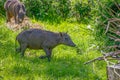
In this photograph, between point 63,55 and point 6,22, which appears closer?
point 63,55

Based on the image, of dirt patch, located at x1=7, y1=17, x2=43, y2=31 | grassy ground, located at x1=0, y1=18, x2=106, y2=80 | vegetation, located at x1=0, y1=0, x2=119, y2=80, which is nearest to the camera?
grassy ground, located at x1=0, y1=18, x2=106, y2=80

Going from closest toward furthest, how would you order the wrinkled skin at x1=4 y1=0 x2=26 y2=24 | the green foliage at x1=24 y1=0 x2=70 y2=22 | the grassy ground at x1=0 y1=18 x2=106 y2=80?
1. the grassy ground at x1=0 y1=18 x2=106 y2=80
2. the wrinkled skin at x1=4 y1=0 x2=26 y2=24
3. the green foliage at x1=24 y1=0 x2=70 y2=22

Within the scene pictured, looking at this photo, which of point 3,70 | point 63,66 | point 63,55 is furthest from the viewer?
point 63,55

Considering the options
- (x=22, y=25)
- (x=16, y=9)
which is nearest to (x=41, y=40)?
(x=22, y=25)

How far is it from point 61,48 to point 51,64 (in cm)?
153

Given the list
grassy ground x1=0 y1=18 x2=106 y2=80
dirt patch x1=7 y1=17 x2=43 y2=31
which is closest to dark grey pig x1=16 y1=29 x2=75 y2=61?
grassy ground x1=0 y1=18 x2=106 y2=80

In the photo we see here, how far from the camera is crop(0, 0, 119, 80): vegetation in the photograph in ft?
25.1

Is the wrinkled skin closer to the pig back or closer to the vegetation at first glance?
the vegetation

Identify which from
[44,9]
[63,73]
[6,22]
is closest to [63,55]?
[63,73]

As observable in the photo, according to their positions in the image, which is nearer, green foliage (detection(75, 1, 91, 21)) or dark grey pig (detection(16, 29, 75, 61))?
dark grey pig (detection(16, 29, 75, 61))

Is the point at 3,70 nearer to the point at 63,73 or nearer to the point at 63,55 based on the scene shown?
the point at 63,73

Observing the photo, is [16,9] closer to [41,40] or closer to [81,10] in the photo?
[81,10]

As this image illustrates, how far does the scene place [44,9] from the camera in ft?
42.4

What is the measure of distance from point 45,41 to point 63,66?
645 millimetres
